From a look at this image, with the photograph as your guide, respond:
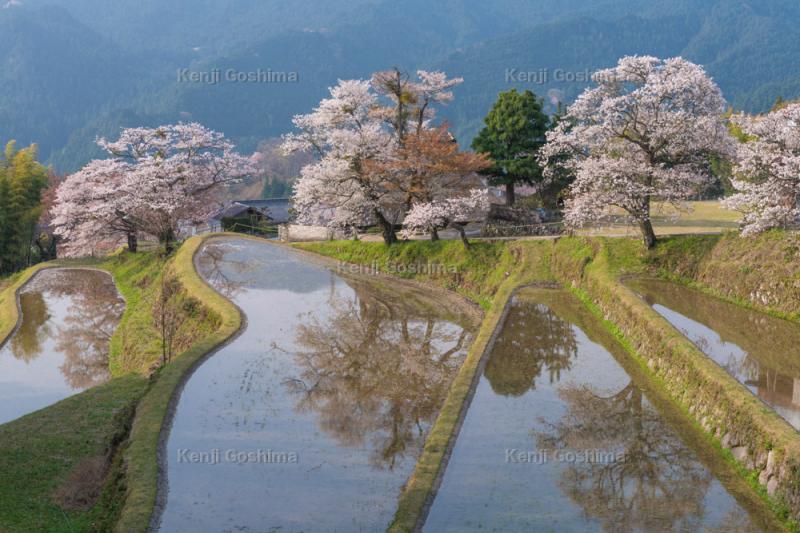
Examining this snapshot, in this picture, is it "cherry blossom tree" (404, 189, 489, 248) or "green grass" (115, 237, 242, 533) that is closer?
"green grass" (115, 237, 242, 533)

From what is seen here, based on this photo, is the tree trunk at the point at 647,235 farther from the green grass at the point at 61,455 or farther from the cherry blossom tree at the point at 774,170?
the green grass at the point at 61,455

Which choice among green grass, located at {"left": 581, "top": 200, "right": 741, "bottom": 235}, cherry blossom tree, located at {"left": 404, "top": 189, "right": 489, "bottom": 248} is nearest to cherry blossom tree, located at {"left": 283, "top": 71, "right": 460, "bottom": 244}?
cherry blossom tree, located at {"left": 404, "top": 189, "right": 489, "bottom": 248}

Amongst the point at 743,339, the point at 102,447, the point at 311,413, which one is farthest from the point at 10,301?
the point at 743,339

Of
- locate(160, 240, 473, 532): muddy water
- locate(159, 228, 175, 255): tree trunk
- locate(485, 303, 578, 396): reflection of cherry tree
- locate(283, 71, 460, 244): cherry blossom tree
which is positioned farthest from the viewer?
locate(159, 228, 175, 255): tree trunk

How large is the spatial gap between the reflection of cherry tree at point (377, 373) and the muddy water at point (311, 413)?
0.04 m

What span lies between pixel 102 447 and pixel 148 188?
108ft

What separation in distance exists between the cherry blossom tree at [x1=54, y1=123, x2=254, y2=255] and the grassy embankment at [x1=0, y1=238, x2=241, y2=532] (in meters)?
20.5

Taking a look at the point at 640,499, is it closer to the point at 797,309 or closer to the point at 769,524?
the point at 769,524

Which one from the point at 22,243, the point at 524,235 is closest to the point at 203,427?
the point at 524,235

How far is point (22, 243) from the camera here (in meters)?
56.6

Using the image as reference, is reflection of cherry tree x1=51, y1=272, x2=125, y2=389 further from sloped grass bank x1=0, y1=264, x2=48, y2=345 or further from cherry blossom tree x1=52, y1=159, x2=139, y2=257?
cherry blossom tree x1=52, y1=159, x2=139, y2=257

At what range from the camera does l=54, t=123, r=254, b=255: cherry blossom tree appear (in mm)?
47531

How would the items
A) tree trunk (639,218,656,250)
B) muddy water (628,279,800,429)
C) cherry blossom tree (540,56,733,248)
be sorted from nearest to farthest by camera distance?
1. muddy water (628,279,800,429)
2. cherry blossom tree (540,56,733,248)
3. tree trunk (639,218,656,250)

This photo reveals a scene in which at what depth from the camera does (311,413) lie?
18.1 meters
